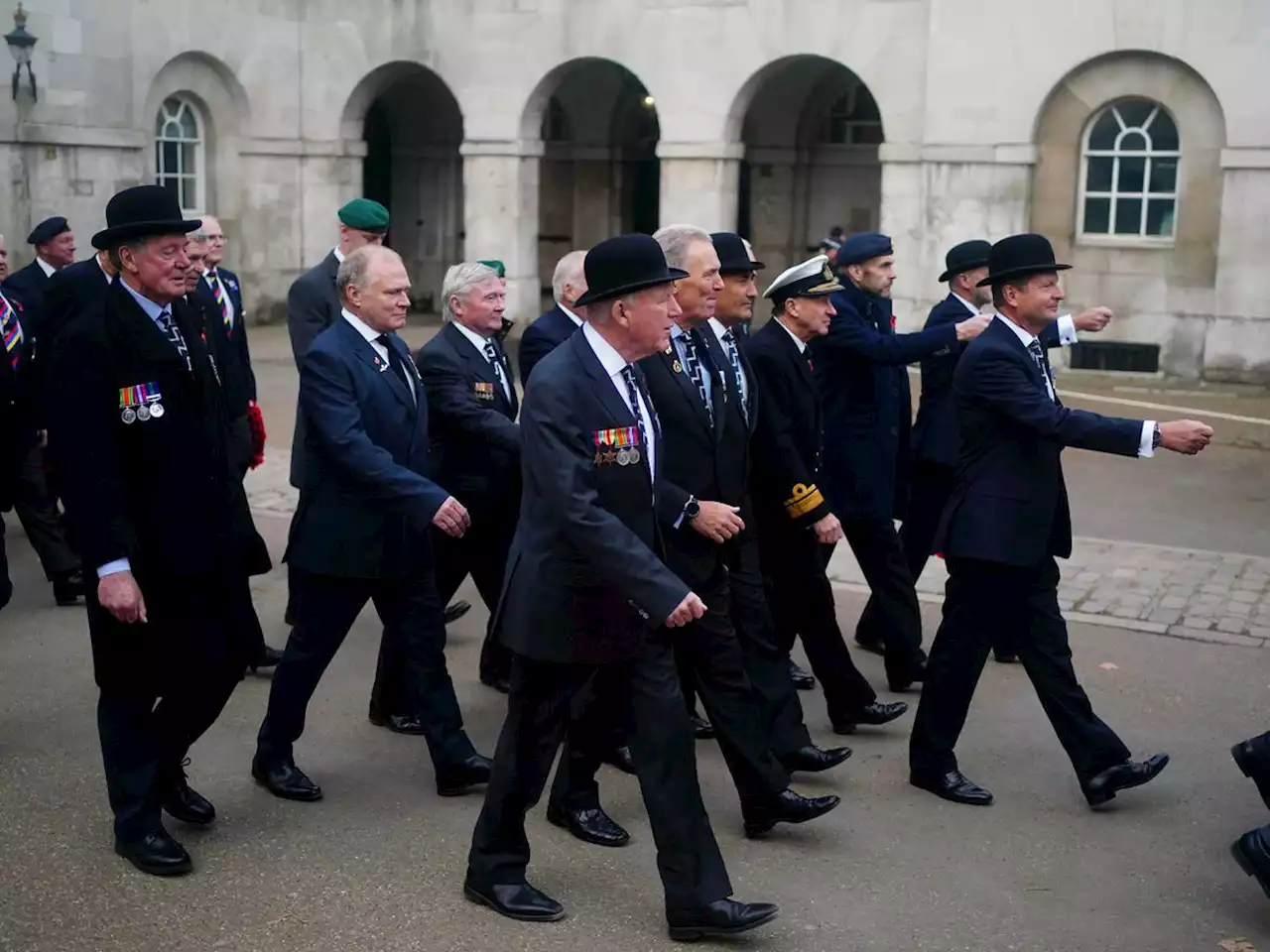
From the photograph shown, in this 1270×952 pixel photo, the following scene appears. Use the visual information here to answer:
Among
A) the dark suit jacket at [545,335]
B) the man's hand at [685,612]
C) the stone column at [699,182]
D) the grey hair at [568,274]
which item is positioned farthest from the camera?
the stone column at [699,182]

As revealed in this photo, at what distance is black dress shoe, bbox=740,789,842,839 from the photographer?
547 centimetres

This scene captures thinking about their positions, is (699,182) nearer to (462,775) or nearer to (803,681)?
(803,681)

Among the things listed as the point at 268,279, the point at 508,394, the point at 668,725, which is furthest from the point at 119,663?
the point at 268,279

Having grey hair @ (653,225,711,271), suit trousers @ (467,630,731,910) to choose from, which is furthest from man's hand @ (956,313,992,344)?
suit trousers @ (467,630,731,910)

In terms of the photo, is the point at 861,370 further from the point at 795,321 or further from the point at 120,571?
the point at 120,571

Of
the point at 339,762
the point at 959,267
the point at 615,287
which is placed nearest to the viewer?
the point at 615,287

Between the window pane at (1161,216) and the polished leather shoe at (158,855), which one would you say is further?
the window pane at (1161,216)

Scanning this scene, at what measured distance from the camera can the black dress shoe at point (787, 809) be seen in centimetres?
547

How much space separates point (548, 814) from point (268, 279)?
17.7 m

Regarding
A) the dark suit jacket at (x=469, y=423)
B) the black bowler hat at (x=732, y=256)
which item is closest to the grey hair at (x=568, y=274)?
the dark suit jacket at (x=469, y=423)

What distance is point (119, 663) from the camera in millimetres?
5258

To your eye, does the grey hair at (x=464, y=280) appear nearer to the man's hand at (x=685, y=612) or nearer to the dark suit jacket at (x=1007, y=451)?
the dark suit jacket at (x=1007, y=451)

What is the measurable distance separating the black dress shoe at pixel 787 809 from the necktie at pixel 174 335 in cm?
229

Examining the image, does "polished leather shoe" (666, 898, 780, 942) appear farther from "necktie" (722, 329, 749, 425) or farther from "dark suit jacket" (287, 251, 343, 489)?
"dark suit jacket" (287, 251, 343, 489)
